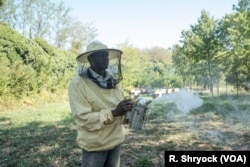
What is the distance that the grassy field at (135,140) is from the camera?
197 inches

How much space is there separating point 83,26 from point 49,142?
25762 millimetres

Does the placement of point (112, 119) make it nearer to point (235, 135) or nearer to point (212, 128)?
point (235, 135)

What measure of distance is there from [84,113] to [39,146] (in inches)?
167

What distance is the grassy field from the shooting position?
5.01m

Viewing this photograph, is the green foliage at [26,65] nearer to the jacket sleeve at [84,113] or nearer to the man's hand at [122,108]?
the jacket sleeve at [84,113]

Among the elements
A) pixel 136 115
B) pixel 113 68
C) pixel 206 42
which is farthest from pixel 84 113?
pixel 206 42

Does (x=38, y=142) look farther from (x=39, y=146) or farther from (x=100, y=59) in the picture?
(x=100, y=59)

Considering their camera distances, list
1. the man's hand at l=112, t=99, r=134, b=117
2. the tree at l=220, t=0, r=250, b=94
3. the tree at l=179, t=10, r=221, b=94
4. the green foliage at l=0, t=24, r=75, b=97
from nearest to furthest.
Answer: the man's hand at l=112, t=99, r=134, b=117
the green foliage at l=0, t=24, r=75, b=97
the tree at l=220, t=0, r=250, b=94
the tree at l=179, t=10, r=221, b=94

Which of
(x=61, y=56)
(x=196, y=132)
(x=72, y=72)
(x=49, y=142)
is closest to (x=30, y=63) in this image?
(x=61, y=56)

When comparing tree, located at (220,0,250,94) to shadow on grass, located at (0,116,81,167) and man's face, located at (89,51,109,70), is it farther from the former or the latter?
man's face, located at (89,51,109,70)

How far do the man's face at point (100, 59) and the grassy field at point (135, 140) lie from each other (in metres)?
2.60

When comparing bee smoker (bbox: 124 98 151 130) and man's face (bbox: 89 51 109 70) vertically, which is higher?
man's face (bbox: 89 51 109 70)

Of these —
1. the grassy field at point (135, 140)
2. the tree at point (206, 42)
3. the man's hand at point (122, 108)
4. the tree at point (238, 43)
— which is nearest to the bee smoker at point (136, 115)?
the man's hand at point (122, 108)

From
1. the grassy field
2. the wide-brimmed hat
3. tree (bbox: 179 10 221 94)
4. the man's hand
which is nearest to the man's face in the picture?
the wide-brimmed hat
